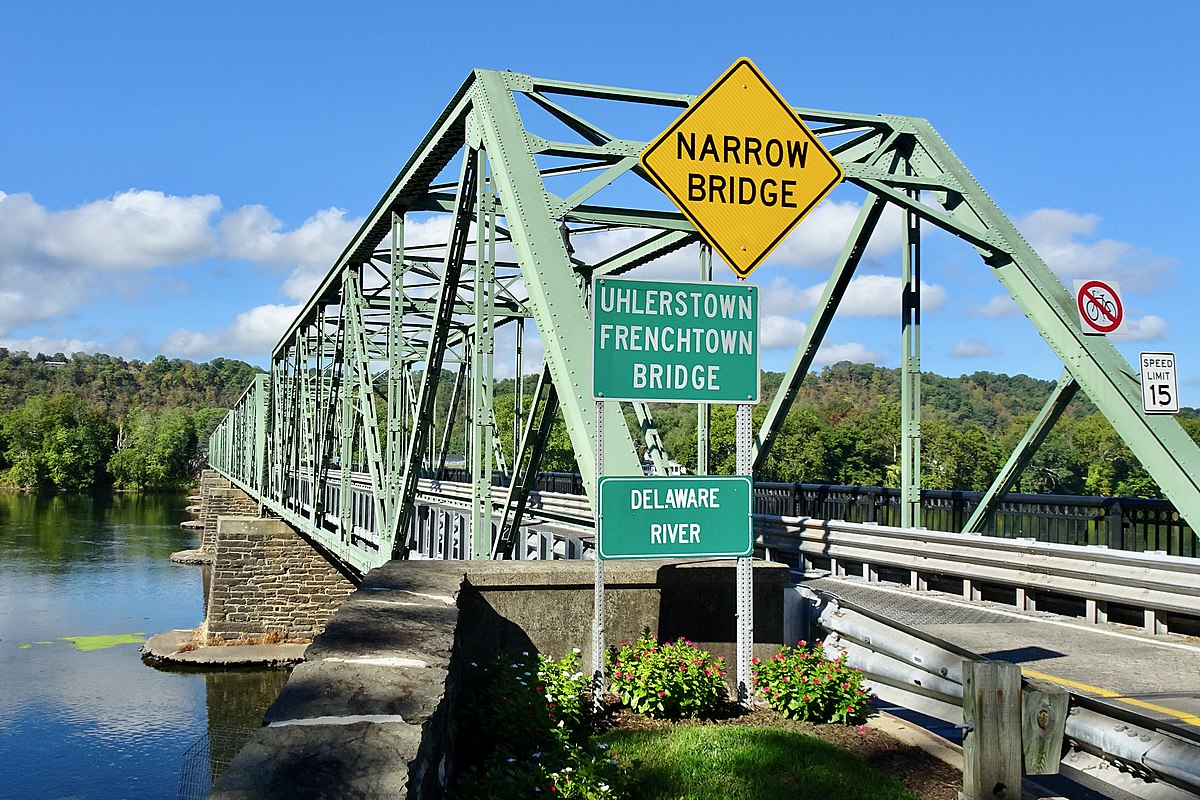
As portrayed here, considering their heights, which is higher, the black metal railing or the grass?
the black metal railing

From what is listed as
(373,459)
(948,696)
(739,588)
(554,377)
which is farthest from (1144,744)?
(373,459)

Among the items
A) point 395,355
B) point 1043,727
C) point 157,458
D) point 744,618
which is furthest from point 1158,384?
point 157,458

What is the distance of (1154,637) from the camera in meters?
10.4

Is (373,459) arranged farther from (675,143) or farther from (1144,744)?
(1144,744)

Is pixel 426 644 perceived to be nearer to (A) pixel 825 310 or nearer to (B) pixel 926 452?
(A) pixel 825 310

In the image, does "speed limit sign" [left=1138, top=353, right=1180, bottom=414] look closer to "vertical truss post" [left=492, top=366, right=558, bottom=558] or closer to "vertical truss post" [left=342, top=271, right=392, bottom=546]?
"vertical truss post" [left=492, top=366, right=558, bottom=558]

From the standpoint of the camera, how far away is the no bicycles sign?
1145cm

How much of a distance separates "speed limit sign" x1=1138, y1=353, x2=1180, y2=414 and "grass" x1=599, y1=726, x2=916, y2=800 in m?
6.87

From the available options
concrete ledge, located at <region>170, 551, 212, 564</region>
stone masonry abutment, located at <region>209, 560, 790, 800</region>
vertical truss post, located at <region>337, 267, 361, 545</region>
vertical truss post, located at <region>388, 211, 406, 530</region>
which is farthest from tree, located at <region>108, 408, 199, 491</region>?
stone masonry abutment, located at <region>209, 560, 790, 800</region>

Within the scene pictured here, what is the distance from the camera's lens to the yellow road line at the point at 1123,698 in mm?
6879

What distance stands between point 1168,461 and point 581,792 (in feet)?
27.6

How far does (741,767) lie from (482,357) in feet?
27.2

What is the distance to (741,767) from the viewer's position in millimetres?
5059

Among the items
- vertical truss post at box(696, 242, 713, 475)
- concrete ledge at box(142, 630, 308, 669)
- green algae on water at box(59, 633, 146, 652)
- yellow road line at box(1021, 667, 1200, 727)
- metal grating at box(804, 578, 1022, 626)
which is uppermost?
vertical truss post at box(696, 242, 713, 475)
